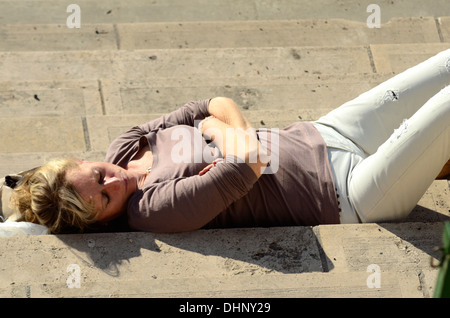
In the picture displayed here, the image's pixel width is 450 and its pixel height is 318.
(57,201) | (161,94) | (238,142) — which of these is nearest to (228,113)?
(238,142)

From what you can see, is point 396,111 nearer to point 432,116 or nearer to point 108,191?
point 432,116

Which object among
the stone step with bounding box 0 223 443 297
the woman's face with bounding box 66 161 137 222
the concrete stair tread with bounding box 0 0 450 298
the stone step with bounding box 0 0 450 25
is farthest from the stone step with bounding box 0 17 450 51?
the stone step with bounding box 0 223 443 297

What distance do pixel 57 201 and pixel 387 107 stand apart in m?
1.51

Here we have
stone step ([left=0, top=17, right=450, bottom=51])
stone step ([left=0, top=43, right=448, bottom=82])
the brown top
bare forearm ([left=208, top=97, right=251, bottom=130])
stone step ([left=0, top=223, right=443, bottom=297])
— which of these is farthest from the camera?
stone step ([left=0, top=17, right=450, bottom=51])

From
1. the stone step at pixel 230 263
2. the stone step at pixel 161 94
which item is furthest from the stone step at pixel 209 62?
the stone step at pixel 230 263

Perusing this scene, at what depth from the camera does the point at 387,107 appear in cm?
306

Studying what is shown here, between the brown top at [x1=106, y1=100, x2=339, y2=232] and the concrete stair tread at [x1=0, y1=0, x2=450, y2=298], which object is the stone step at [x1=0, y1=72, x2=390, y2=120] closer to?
the concrete stair tread at [x1=0, y1=0, x2=450, y2=298]

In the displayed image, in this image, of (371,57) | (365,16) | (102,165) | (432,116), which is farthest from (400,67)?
(102,165)

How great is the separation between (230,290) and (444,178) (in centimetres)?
129

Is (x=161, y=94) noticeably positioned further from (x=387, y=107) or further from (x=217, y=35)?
(x=387, y=107)

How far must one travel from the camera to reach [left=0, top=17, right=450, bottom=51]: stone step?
4.54 m

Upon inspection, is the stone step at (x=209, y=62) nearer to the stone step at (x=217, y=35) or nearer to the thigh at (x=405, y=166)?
the stone step at (x=217, y=35)

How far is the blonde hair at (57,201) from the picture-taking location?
2.71m

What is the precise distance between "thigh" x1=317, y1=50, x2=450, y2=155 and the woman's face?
1002 millimetres
